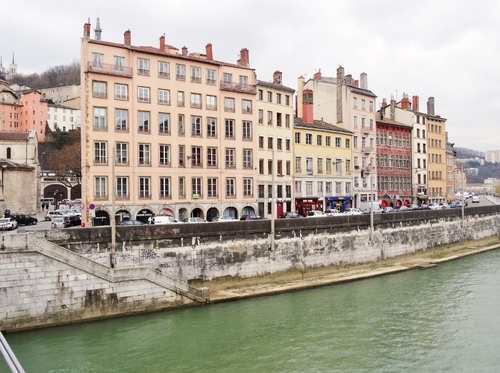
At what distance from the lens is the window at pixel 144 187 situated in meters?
43.8

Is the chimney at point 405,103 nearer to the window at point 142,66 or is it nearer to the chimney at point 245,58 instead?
the chimney at point 245,58

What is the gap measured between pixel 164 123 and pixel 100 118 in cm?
597

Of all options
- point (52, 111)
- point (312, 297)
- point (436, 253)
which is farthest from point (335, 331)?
point (52, 111)

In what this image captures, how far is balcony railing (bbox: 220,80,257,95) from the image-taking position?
A: 4894cm

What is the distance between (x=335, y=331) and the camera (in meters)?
23.6

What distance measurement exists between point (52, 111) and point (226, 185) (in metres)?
105

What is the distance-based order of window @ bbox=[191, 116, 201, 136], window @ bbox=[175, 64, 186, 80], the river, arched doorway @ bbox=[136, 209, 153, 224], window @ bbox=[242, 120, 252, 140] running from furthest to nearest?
1. window @ bbox=[242, 120, 252, 140]
2. window @ bbox=[191, 116, 201, 136]
3. window @ bbox=[175, 64, 186, 80]
4. arched doorway @ bbox=[136, 209, 153, 224]
5. the river

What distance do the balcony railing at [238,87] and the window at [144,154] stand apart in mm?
10348

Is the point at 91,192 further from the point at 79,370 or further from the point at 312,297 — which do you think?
the point at 79,370

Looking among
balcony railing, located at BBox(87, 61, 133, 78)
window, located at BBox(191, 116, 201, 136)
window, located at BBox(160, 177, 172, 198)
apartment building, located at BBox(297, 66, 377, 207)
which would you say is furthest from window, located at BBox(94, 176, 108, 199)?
apartment building, located at BBox(297, 66, 377, 207)

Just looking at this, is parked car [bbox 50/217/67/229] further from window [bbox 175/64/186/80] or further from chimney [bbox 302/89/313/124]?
chimney [bbox 302/89/313/124]

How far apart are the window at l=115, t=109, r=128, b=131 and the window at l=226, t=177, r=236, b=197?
11.9m

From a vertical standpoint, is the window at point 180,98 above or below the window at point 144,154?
above

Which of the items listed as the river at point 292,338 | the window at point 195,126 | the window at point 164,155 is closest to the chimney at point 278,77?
the window at point 195,126
